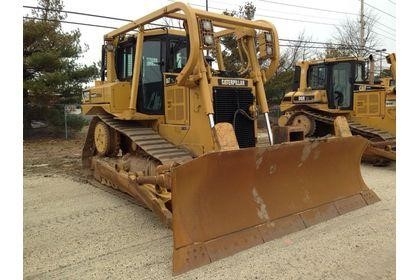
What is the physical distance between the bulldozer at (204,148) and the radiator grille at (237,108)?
15 millimetres

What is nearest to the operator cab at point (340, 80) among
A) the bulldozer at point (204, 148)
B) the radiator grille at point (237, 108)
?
Answer: the bulldozer at point (204, 148)

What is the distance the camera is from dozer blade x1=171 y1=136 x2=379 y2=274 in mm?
4023

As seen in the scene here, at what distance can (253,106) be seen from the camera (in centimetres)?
613

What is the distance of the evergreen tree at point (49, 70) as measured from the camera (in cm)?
1485

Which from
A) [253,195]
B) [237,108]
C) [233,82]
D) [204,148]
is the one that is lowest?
[253,195]

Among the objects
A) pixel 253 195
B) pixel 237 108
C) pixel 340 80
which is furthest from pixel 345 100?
pixel 253 195

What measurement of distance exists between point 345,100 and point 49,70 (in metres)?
10.5

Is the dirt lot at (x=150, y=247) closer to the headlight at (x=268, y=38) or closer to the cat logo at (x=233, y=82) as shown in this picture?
the cat logo at (x=233, y=82)

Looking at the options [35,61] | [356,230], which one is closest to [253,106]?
[356,230]

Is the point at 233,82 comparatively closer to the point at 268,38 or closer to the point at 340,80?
the point at 268,38

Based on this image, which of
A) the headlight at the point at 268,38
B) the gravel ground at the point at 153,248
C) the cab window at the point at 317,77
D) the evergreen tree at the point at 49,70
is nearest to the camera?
the gravel ground at the point at 153,248

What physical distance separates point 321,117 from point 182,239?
26.7 ft

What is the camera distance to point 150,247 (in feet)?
14.4

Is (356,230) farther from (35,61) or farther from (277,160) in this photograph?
(35,61)
